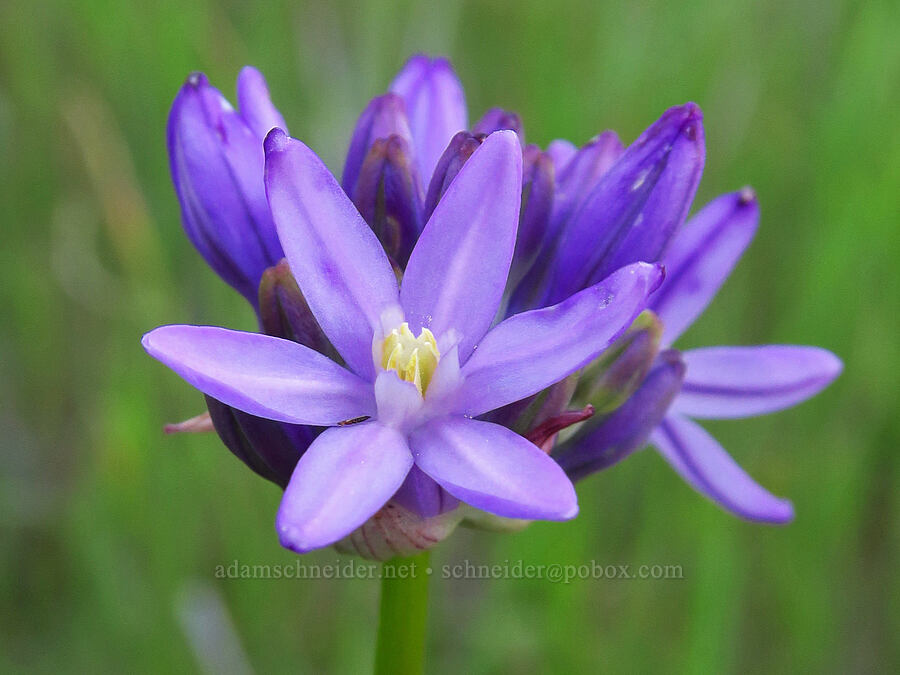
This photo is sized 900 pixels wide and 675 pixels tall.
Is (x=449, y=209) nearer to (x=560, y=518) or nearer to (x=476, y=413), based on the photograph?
(x=476, y=413)

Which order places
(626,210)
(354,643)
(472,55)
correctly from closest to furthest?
(626,210) < (354,643) < (472,55)

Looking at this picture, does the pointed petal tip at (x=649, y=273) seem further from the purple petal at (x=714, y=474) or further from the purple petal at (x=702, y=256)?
the purple petal at (x=714, y=474)

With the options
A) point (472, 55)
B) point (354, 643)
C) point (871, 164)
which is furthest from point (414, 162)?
point (472, 55)

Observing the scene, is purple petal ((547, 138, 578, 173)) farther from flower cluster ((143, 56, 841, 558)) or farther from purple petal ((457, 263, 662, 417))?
purple petal ((457, 263, 662, 417))

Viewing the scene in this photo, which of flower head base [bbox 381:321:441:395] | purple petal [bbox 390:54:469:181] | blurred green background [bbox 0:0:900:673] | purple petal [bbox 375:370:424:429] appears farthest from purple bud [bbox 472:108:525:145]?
blurred green background [bbox 0:0:900:673]

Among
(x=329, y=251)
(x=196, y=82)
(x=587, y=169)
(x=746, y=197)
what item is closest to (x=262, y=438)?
(x=329, y=251)

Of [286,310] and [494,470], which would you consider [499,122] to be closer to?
[286,310]
